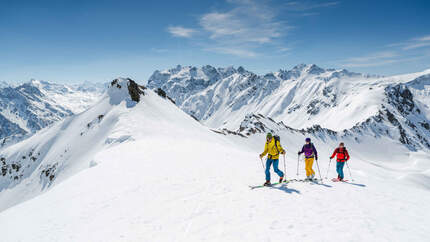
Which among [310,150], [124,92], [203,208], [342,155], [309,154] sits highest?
[124,92]

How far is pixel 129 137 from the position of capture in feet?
124

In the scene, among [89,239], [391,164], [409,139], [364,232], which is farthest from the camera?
[409,139]

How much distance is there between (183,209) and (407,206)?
35.4 feet

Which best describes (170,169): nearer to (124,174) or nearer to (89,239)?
(124,174)

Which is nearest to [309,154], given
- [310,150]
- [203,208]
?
[310,150]

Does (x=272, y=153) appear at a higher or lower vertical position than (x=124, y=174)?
higher

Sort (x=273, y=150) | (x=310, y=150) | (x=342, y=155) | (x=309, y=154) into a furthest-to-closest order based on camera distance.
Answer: (x=342, y=155) < (x=309, y=154) < (x=310, y=150) < (x=273, y=150)

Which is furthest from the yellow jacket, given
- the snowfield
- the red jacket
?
the red jacket

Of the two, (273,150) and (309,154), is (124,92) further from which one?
(309,154)

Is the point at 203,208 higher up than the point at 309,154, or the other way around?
the point at 309,154

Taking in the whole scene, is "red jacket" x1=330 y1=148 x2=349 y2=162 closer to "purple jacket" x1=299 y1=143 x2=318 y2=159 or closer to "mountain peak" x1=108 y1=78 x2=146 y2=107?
"purple jacket" x1=299 y1=143 x2=318 y2=159

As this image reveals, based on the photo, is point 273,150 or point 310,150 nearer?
point 273,150

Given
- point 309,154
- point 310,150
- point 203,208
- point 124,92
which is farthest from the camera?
point 124,92

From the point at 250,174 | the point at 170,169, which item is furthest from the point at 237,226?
the point at 170,169
